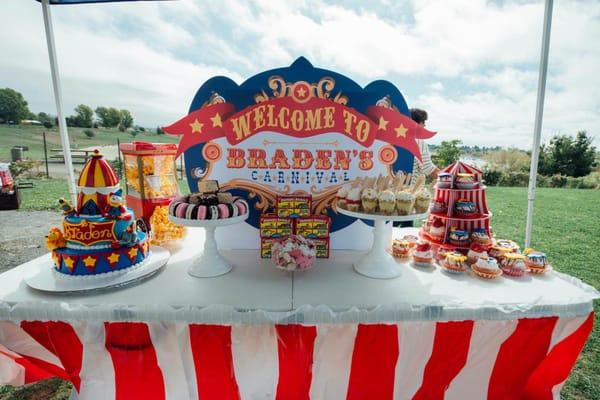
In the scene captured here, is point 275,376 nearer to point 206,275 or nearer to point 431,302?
point 206,275

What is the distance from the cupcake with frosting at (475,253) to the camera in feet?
5.22

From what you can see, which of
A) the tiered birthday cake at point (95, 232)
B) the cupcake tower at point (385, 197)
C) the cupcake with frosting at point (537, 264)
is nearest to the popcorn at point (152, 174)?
the tiered birthday cake at point (95, 232)

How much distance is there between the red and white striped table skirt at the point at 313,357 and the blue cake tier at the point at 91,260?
0.23 meters

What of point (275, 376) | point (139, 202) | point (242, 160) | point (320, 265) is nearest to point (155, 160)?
point (139, 202)

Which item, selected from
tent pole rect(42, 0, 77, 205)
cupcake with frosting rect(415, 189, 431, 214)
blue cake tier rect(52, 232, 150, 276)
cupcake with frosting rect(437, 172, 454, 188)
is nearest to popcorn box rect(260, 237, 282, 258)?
blue cake tier rect(52, 232, 150, 276)

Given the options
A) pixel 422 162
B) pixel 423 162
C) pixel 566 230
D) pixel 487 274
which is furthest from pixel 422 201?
pixel 566 230

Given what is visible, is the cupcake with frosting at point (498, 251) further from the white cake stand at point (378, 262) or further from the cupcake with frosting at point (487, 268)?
the white cake stand at point (378, 262)

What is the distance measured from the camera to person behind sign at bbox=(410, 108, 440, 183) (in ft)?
6.39

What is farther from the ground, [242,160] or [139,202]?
[242,160]

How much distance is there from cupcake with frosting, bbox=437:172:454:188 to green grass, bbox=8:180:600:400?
4.97 feet

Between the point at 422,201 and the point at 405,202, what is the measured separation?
110mm

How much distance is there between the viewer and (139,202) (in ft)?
6.31

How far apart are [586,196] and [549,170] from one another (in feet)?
32.5

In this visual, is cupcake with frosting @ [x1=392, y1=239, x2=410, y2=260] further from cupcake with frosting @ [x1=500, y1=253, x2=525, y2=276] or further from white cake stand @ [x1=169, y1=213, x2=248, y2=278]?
white cake stand @ [x1=169, y1=213, x2=248, y2=278]
